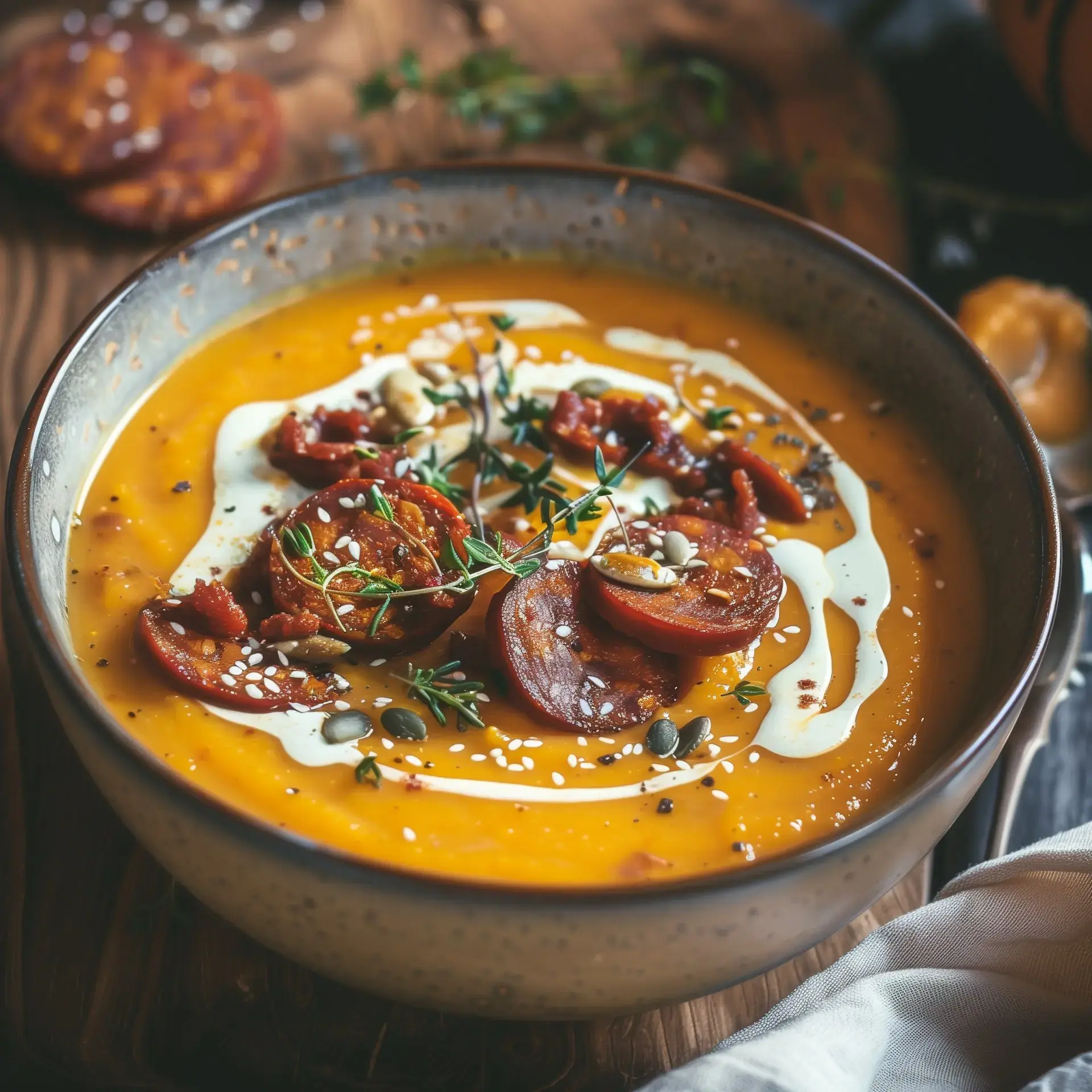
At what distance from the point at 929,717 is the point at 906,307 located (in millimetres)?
787

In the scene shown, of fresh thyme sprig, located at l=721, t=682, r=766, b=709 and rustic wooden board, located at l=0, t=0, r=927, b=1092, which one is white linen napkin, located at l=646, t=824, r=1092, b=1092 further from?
fresh thyme sprig, located at l=721, t=682, r=766, b=709

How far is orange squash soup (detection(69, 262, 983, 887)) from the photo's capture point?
74.5 inches

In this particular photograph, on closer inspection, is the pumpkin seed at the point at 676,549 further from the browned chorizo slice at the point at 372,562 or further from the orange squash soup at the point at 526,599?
the browned chorizo slice at the point at 372,562

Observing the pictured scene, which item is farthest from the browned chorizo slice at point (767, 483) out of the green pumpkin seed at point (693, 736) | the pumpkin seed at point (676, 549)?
the green pumpkin seed at point (693, 736)

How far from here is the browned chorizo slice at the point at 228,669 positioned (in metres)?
1.96

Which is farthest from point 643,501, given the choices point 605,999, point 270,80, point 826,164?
point 270,80

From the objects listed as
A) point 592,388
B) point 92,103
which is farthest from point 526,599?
point 92,103

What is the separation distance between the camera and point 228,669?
6.52 ft

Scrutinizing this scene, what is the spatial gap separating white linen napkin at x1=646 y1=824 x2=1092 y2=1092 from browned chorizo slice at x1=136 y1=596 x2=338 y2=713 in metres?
0.72

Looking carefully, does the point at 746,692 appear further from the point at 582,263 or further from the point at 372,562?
the point at 582,263

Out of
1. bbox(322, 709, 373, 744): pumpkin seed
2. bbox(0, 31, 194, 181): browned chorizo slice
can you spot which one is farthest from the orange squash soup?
bbox(0, 31, 194, 181): browned chorizo slice

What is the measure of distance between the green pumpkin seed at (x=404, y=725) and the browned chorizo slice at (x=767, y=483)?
719 mm

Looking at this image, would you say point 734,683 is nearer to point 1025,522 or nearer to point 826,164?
point 1025,522

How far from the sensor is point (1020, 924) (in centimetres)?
198
